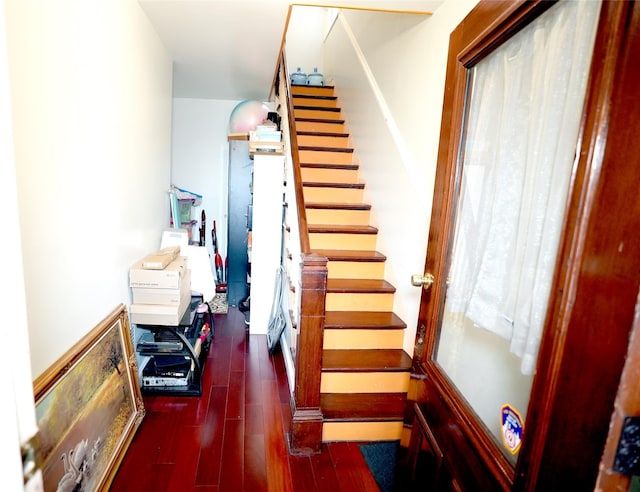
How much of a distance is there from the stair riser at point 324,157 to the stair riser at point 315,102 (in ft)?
3.19

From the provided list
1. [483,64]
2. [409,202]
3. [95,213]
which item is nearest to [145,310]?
[95,213]

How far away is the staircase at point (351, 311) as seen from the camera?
77.9 inches

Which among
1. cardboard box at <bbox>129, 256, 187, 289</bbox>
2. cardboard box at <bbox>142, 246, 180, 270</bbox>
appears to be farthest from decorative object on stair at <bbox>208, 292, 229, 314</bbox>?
cardboard box at <bbox>129, 256, 187, 289</bbox>

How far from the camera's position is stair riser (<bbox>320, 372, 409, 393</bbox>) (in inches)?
81.3

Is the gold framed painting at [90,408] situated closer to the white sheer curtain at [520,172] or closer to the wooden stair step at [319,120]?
the white sheer curtain at [520,172]

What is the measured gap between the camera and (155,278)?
2.08 meters

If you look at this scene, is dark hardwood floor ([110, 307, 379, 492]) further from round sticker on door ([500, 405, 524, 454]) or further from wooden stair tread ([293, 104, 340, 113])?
wooden stair tread ([293, 104, 340, 113])

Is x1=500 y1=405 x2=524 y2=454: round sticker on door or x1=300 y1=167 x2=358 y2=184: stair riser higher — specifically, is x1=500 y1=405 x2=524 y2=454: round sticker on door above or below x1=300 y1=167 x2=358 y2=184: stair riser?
below

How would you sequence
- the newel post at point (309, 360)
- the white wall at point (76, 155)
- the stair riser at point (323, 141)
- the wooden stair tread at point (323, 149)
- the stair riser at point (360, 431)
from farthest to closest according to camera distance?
the stair riser at point (323, 141), the wooden stair tread at point (323, 149), the stair riser at point (360, 431), the newel post at point (309, 360), the white wall at point (76, 155)

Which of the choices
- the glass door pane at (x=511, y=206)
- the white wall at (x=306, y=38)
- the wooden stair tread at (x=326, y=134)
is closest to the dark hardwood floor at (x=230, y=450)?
the glass door pane at (x=511, y=206)

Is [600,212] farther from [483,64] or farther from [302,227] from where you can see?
[302,227]

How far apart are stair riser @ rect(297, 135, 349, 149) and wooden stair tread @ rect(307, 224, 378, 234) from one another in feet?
3.55

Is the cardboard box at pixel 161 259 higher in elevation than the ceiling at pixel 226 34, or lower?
lower

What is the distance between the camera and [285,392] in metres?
2.40
